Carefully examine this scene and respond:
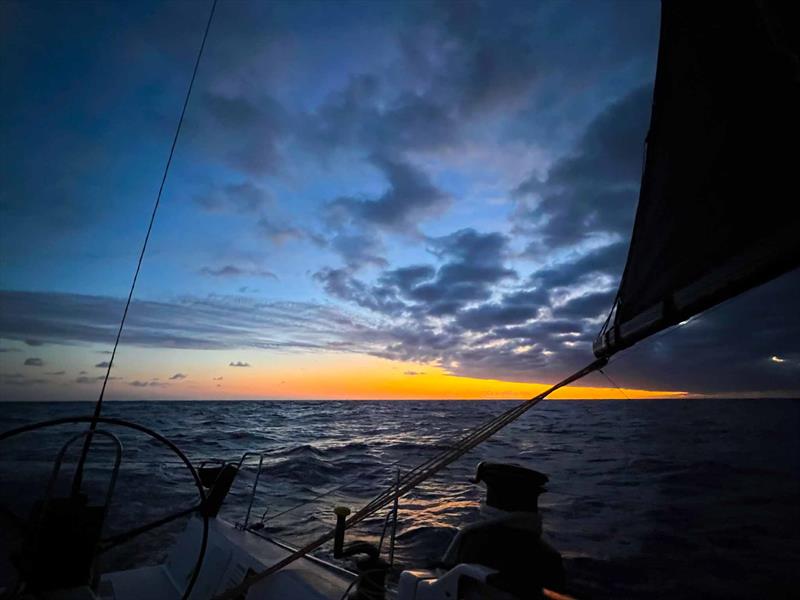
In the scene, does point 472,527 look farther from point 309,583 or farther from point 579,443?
point 579,443

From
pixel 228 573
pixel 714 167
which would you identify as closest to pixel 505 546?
pixel 714 167

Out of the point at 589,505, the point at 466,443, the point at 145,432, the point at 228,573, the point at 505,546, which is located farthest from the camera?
the point at 589,505

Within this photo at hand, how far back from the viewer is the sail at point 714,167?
4.77ft

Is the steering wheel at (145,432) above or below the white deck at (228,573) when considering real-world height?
above

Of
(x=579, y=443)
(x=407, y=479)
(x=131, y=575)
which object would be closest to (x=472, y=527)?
(x=407, y=479)

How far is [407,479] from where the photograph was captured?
3.11m

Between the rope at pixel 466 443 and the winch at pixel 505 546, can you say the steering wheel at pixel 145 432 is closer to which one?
the rope at pixel 466 443

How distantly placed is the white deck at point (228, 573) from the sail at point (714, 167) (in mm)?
3438

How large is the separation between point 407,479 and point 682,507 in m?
12.1

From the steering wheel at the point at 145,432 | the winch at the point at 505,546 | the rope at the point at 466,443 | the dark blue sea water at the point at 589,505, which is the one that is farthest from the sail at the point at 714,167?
the dark blue sea water at the point at 589,505

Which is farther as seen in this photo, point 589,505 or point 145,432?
point 589,505

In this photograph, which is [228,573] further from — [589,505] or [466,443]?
[589,505]

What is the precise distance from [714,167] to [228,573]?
5618 millimetres

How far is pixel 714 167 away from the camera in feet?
6.21
